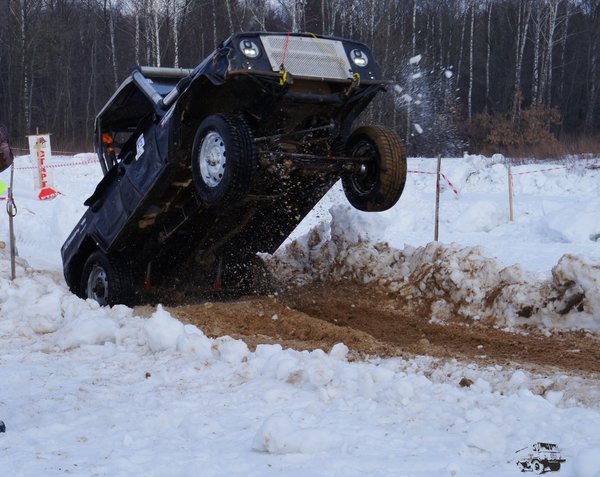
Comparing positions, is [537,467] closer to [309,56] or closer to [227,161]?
[227,161]

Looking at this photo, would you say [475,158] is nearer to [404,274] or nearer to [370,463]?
[404,274]

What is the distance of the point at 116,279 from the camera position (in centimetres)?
777

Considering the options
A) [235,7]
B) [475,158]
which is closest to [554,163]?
[475,158]

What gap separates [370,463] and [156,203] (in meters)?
4.42

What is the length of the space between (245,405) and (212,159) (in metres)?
2.55

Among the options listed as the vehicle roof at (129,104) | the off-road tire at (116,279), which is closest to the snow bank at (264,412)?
the off-road tire at (116,279)

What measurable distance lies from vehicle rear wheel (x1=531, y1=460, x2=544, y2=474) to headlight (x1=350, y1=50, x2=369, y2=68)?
14.3 feet

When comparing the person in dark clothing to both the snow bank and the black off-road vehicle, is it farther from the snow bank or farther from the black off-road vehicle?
the black off-road vehicle

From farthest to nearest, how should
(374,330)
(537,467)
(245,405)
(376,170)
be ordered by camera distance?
(376,170) → (374,330) → (245,405) → (537,467)

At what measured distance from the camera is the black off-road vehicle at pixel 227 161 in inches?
244

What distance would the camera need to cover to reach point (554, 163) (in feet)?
79.0

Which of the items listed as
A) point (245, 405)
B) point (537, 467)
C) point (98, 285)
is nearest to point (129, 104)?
point (98, 285)

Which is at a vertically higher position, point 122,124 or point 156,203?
point 122,124

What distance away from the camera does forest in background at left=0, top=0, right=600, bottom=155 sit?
31.4 meters
